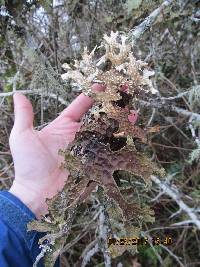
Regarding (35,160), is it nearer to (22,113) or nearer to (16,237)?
(22,113)

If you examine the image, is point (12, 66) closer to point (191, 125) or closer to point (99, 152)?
point (191, 125)

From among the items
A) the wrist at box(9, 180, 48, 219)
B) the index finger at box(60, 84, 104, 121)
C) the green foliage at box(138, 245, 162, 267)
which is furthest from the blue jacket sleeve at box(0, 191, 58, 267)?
the green foliage at box(138, 245, 162, 267)

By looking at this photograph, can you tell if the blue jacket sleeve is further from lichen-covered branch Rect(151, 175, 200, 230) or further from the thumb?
lichen-covered branch Rect(151, 175, 200, 230)

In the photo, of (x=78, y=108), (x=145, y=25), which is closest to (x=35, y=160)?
(x=78, y=108)

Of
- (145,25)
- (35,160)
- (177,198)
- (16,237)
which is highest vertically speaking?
(145,25)

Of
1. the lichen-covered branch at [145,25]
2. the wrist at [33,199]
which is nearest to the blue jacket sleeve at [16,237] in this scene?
the wrist at [33,199]
